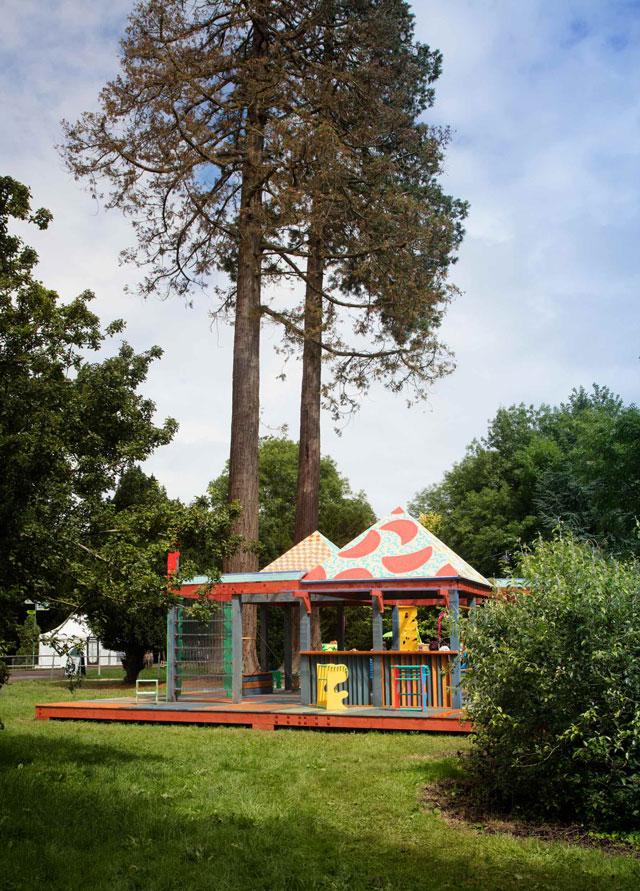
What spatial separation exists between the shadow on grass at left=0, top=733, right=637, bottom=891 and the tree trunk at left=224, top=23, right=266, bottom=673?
11641mm

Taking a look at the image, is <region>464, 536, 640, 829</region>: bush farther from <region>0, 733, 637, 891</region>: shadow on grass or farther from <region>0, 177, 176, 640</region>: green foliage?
<region>0, 177, 176, 640</region>: green foliage

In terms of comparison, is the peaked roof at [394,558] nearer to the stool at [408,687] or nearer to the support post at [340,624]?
the stool at [408,687]

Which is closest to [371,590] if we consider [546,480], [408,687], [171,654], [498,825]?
[408,687]

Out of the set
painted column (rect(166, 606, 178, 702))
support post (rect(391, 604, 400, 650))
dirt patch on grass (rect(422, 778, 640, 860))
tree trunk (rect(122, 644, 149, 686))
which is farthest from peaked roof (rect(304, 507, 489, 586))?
tree trunk (rect(122, 644, 149, 686))

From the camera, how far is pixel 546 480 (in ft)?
137

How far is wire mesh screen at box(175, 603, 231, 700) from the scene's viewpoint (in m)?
18.4

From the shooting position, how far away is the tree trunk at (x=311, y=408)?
952 inches

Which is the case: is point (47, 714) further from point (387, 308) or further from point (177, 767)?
point (387, 308)

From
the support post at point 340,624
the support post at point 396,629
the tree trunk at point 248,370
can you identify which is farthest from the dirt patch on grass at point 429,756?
the support post at point 340,624

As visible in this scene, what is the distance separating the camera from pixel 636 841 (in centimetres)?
716

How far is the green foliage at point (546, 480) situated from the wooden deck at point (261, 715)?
1816 cm

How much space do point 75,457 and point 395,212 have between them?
1582 cm

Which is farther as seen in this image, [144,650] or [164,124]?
[144,650]

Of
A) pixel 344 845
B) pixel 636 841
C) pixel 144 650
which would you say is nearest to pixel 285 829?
pixel 344 845
